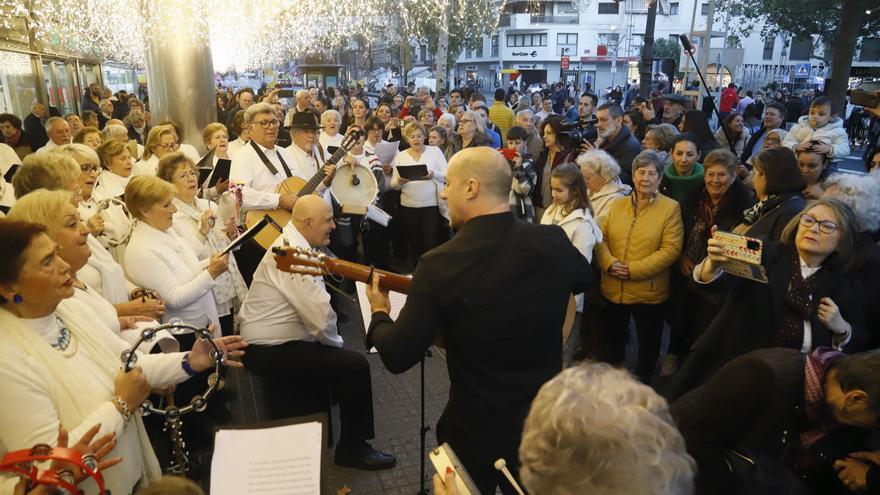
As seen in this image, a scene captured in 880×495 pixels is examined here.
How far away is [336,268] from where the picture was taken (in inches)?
110

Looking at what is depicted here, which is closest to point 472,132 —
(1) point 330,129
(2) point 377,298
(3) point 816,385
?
(1) point 330,129

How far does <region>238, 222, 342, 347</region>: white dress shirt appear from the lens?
132 inches

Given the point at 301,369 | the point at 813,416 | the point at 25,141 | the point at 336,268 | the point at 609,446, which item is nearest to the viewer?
the point at 609,446

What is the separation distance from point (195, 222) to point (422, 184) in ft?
9.67

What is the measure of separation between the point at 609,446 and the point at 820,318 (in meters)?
2.23

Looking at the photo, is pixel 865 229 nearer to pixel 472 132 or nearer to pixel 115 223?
pixel 472 132

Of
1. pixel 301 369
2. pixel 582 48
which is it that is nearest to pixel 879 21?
pixel 301 369

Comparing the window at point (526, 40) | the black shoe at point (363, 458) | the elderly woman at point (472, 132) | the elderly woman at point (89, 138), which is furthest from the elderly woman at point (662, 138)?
the window at point (526, 40)

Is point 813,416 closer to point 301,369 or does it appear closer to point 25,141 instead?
point 301,369

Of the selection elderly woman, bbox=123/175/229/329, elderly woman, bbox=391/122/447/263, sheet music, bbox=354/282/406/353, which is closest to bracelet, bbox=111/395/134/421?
sheet music, bbox=354/282/406/353

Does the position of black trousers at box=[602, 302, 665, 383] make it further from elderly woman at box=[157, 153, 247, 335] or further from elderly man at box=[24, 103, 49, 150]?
elderly man at box=[24, 103, 49, 150]

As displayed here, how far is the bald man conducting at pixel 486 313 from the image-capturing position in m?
2.23

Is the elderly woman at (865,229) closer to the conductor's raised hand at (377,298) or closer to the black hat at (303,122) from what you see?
the conductor's raised hand at (377,298)

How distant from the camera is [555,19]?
5250cm
